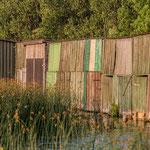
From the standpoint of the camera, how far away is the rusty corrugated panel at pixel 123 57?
18.8m

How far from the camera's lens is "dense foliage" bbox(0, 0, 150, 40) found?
32.0 metres

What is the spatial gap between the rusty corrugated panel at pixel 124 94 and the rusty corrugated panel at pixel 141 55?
0.73 m

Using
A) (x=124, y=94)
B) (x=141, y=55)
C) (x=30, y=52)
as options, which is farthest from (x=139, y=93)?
(x=30, y=52)

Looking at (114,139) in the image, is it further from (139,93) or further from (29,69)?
(29,69)

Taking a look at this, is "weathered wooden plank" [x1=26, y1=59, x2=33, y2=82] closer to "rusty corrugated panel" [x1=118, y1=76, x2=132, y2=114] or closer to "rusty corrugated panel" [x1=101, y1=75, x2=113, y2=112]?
"rusty corrugated panel" [x1=101, y1=75, x2=113, y2=112]

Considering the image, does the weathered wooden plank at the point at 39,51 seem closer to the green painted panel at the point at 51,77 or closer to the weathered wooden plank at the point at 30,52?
the weathered wooden plank at the point at 30,52

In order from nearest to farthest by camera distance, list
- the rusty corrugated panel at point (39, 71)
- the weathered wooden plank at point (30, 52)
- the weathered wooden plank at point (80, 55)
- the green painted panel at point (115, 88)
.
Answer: the green painted panel at point (115, 88) → the weathered wooden plank at point (80, 55) → the rusty corrugated panel at point (39, 71) → the weathered wooden plank at point (30, 52)

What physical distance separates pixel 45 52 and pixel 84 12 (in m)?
16.8

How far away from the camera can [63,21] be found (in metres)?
42.5

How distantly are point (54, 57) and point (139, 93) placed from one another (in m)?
8.23

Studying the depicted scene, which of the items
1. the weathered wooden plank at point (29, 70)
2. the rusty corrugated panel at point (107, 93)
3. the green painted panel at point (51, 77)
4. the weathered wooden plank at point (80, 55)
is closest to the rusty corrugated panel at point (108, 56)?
the rusty corrugated panel at point (107, 93)

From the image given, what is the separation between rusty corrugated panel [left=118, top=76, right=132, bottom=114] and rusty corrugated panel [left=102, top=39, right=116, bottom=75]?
3.64ft

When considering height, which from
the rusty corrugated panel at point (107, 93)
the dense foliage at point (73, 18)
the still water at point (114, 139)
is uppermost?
the dense foliage at point (73, 18)

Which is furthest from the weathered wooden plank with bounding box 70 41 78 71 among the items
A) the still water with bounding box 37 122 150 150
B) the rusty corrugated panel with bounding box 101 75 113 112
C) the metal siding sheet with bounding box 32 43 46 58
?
the still water with bounding box 37 122 150 150
